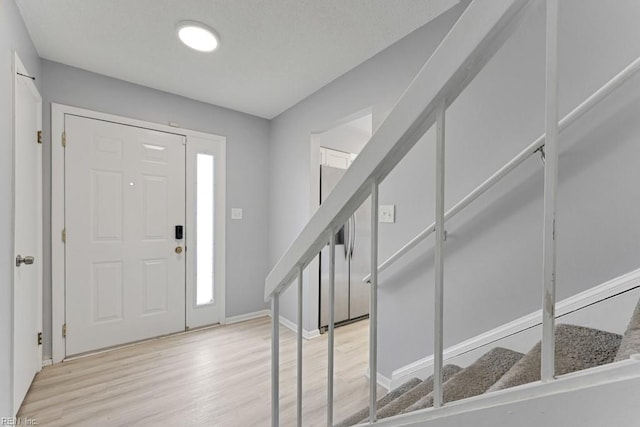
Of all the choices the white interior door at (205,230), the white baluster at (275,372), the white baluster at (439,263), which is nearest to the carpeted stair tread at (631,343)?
the white baluster at (439,263)

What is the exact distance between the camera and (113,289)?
2.50m

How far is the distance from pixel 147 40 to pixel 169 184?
1.26 meters

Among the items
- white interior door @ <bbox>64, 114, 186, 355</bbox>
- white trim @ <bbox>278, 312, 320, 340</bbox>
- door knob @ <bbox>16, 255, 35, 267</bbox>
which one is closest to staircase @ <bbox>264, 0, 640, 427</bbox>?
door knob @ <bbox>16, 255, 35, 267</bbox>

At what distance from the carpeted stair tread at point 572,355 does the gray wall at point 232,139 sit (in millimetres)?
2830

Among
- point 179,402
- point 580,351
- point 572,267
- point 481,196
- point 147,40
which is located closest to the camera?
point 580,351

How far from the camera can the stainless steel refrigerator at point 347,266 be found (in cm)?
295

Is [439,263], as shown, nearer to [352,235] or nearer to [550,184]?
[550,184]

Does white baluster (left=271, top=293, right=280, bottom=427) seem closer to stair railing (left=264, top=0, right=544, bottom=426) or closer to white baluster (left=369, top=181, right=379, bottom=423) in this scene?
stair railing (left=264, top=0, right=544, bottom=426)

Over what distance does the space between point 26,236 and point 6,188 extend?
0.51 m

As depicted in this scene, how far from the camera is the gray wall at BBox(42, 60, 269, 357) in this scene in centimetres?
240

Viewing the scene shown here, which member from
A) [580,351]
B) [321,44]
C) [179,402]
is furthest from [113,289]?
[580,351]

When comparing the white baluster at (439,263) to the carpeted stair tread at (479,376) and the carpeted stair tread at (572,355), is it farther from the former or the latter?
the carpeted stair tread at (479,376)

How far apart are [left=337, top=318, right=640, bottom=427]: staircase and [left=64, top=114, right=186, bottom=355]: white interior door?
2347mm

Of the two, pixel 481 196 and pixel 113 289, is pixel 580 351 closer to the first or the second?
pixel 481 196
